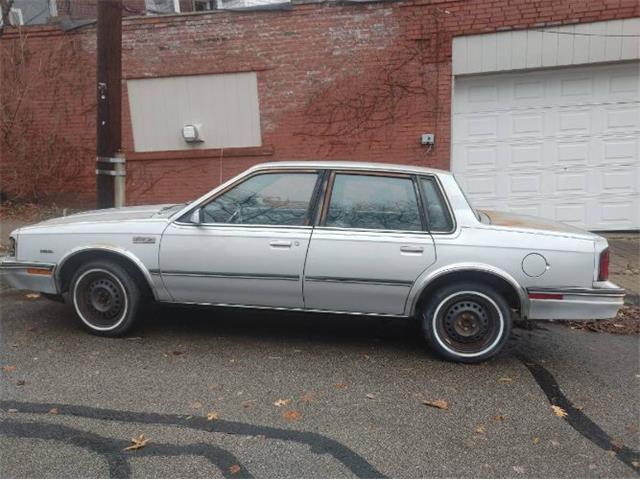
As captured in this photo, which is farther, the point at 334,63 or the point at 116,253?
the point at 334,63

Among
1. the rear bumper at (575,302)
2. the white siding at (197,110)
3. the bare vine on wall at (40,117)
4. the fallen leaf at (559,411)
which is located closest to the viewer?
the fallen leaf at (559,411)

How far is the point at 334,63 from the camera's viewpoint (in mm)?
9500

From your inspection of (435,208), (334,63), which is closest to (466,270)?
(435,208)

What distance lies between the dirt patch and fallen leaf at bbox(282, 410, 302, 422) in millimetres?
3298

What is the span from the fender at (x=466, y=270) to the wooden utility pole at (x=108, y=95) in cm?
385

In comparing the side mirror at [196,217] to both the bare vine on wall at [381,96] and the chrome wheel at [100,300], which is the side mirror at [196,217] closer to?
the chrome wheel at [100,300]

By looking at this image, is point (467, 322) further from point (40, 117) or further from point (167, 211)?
point (40, 117)

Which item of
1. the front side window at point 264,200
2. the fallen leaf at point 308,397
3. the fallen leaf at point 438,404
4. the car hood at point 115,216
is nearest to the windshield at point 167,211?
the car hood at point 115,216

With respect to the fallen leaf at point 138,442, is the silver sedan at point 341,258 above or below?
above

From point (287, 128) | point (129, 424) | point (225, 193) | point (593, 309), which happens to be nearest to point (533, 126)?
point (287, 128)

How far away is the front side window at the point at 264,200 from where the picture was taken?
14.5 feet

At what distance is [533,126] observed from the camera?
368 inches

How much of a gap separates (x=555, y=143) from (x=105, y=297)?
7.73 metres

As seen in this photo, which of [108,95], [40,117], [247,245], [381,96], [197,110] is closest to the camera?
[247,245]
